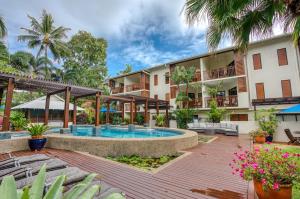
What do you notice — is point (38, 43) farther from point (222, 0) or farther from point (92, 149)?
point (222, 0)

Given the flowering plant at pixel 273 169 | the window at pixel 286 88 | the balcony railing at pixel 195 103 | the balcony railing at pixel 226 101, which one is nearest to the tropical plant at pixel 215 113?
the balcony railing at pixel 226 101

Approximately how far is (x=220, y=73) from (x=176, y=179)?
1783 cm

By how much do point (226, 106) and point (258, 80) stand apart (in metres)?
4.05

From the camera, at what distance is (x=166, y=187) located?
379 centimetres

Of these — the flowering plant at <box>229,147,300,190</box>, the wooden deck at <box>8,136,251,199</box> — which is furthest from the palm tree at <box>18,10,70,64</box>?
the flowering plant at <box>229,147,300,190</box>

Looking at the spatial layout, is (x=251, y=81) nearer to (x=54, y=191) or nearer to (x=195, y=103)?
(x=195, y=103)

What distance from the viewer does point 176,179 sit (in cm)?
433

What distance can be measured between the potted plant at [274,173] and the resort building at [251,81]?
11.3 metres

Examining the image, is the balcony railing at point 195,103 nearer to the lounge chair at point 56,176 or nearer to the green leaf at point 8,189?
the lounge chair at point 56,176

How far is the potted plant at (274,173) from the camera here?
2.92m

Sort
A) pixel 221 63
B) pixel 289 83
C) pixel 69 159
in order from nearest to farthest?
1. pixel 69 159
2. pixel 289 83
3. pixel 221 63

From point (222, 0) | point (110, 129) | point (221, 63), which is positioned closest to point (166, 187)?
point (222, 0)

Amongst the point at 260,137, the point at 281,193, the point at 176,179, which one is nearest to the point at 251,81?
the point at 260,137

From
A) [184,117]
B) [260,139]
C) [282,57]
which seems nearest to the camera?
[260,139]
